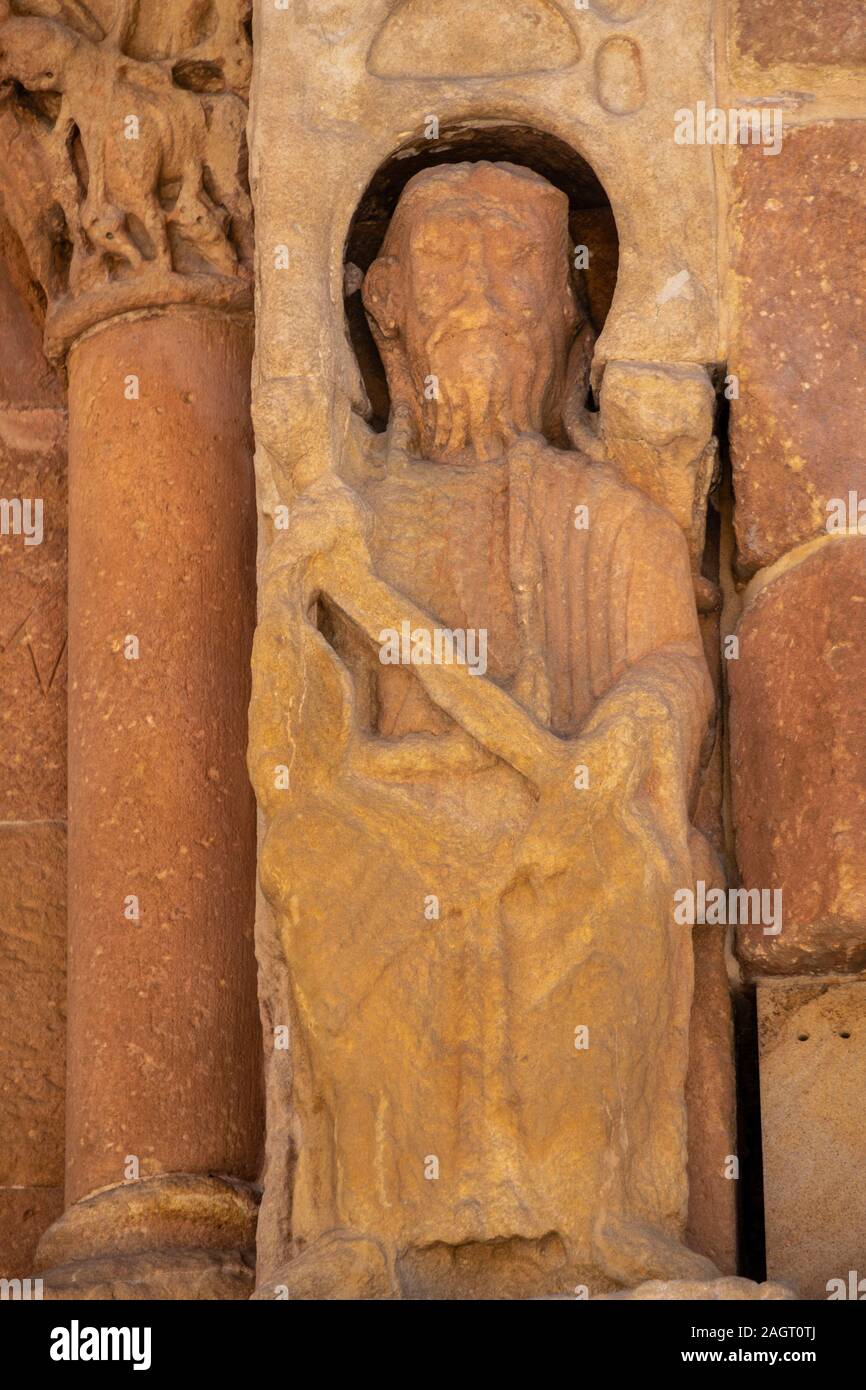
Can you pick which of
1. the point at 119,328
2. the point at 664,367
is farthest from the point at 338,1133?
the point at 119,328

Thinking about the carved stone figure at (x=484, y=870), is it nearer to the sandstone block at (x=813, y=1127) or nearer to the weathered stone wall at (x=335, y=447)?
the weathered stone wall at (x=335, y=447)

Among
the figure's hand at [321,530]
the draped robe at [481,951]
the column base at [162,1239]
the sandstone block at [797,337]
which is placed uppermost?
the sandstone block at [797,337]

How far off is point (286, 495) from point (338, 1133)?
1.31 metres

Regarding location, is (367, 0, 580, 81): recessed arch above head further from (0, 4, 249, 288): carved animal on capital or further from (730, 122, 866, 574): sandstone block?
(0, 4, 249, 288): carved animal on capital

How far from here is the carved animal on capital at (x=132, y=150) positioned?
6145 mm

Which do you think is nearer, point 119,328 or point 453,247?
point 453,247

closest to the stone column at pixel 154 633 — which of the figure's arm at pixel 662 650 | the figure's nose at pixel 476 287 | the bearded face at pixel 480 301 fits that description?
the bearded face at pixel 480 301

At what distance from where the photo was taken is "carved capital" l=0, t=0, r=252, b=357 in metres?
6.15

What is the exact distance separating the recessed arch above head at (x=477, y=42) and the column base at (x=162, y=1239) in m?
2.42

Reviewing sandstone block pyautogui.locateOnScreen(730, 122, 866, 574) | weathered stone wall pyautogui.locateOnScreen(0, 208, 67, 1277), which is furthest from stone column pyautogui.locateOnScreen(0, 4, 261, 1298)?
sandstone block pyautogui.locateOnScreen(730, 122, 866, 574)

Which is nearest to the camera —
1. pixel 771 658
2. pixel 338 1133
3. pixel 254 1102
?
pixel 338 1133

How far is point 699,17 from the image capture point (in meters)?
5.70

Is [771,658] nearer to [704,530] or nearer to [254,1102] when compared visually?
[704,530]

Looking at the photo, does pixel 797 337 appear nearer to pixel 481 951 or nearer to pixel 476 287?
pixel 476 287
